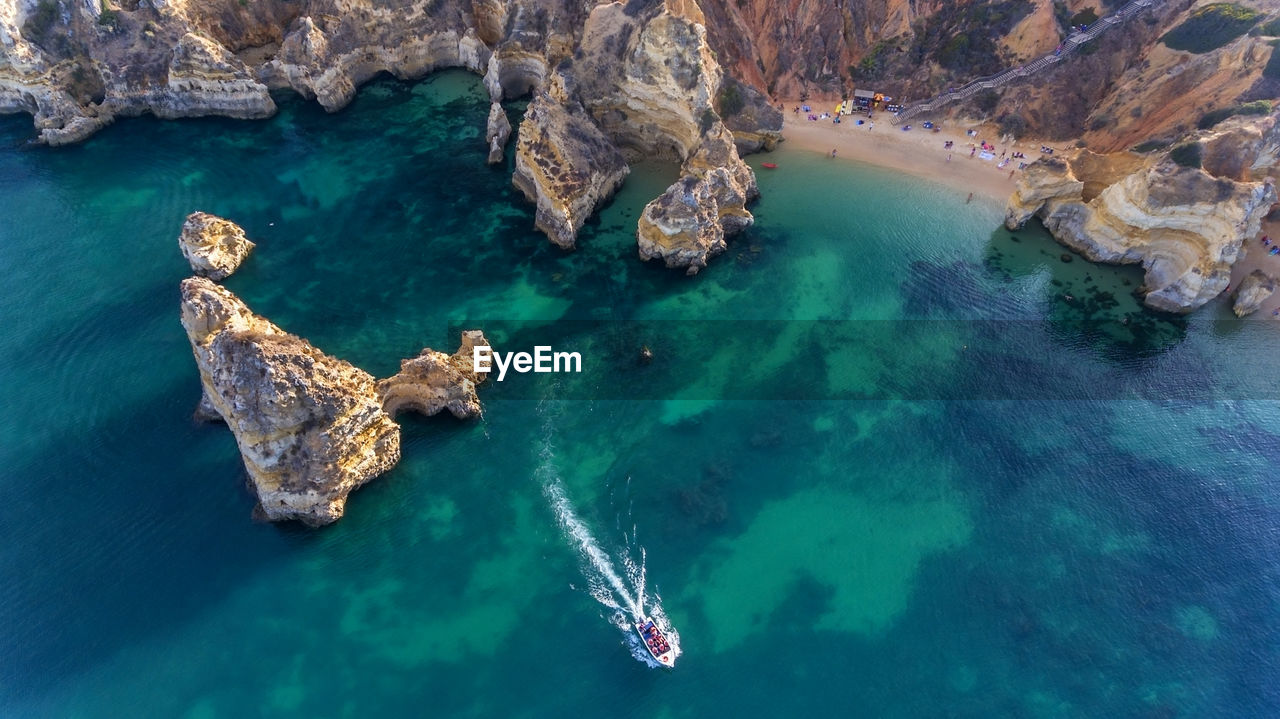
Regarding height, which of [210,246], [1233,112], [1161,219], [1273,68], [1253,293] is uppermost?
[1273,68]

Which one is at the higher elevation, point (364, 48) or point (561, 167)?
point (364, 48)

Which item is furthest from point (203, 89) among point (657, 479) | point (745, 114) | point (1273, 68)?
point (1273, 68)

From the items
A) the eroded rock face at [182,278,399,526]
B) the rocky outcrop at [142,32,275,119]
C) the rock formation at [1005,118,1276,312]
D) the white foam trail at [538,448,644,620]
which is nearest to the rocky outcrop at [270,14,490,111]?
the rocky outcrop at [142,32,275,119]

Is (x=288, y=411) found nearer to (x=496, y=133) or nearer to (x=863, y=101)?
(x=496, y=133)

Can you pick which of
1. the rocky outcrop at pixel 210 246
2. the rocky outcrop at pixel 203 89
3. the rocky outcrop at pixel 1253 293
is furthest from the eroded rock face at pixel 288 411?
the rocky outcrop at pixel 1253 293

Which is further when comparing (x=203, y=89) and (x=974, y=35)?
(x=974, y=35)

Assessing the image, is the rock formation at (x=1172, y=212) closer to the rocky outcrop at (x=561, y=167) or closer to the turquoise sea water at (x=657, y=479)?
the turquoise sea water at (x=657, y=479)
